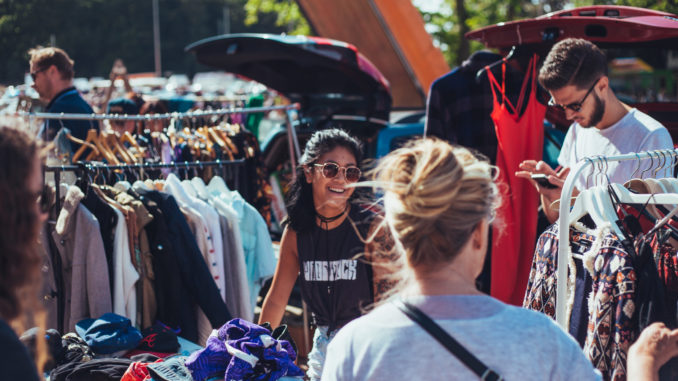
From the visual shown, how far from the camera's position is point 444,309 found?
1590mm

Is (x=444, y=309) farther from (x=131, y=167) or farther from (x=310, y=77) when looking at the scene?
(x=310, y=77)

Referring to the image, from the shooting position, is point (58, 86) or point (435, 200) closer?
point (435, 200)

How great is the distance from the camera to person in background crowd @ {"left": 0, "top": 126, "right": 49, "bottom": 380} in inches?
57.1

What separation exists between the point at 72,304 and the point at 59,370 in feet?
2.83

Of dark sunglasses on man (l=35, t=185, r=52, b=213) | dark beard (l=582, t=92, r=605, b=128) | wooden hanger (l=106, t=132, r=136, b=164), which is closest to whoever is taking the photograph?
dark beard (l=582, t=92, r=605, b=128)

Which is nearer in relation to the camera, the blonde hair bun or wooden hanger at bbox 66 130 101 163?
the blonde hair bun

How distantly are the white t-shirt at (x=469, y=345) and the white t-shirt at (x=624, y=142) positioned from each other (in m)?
1.64

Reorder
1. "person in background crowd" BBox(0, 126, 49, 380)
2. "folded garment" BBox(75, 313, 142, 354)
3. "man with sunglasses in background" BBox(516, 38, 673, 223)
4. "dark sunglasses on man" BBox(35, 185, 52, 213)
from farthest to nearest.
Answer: "dark sunglasses on man" BBox(35, 185, 52, 213)
"folded garment" BBox(75, 313, 142, 354)
"man with sunglasses in background" BBox(516, 38, 673, 223)
"person in background crowd" BBox(0, 126, 49, 380)

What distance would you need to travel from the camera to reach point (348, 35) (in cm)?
1232

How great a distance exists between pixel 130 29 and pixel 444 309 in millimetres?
65405

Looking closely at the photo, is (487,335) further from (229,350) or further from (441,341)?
(229,350)

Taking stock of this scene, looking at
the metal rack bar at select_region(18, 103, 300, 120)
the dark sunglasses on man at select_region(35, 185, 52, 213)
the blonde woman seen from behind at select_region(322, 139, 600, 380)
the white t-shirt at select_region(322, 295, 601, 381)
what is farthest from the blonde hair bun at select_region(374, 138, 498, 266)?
the metal rack bar at select_region(18, 103, 300, 120)

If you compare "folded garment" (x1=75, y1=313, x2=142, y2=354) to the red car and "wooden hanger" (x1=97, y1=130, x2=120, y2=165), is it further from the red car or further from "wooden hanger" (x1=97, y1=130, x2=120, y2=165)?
the red car

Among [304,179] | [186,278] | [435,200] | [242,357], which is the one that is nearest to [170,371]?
[242,357]
